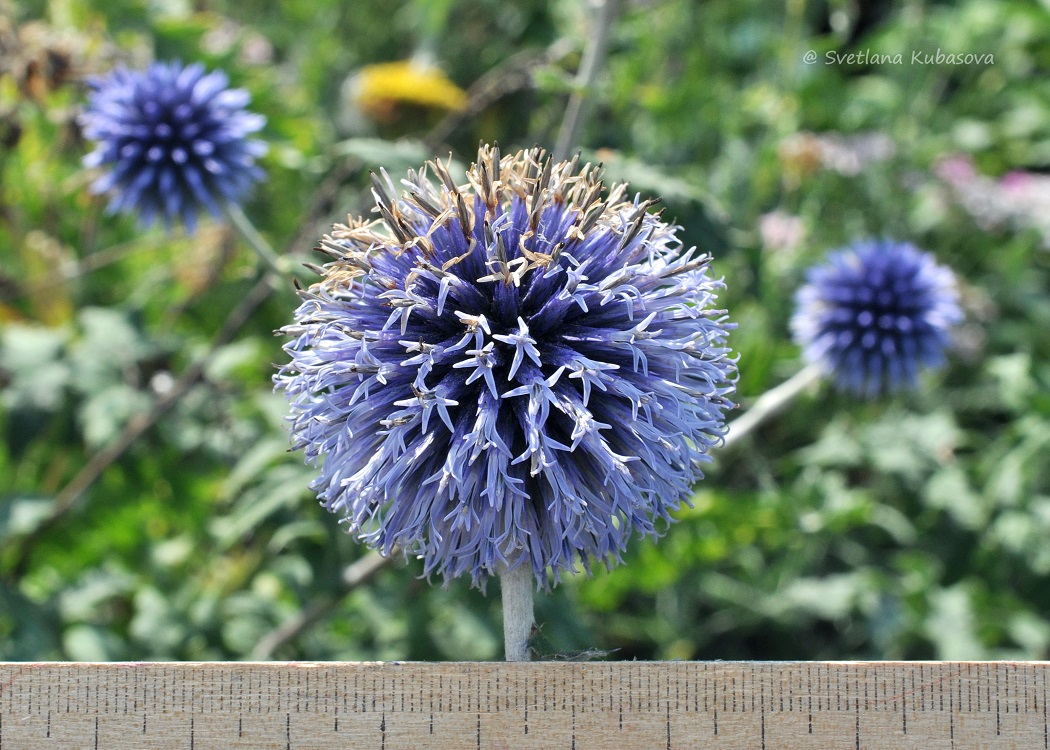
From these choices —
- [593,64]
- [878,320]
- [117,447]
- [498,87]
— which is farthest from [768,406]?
[117,447]

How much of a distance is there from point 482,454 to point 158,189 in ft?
4.78

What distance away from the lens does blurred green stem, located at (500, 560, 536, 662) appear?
1593 mm

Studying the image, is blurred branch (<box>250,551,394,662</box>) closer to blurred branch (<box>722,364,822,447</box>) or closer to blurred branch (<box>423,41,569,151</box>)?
blurred branch (<box>722,364,822,447</box>)

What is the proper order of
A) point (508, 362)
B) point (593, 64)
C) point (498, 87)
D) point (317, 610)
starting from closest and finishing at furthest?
point (508, 362), point (593, 64), point (317, 610), point (498, 87)

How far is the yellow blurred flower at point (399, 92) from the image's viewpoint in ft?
12.5

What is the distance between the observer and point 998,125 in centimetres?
443

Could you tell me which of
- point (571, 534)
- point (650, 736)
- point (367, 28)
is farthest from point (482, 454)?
point (367, 28)

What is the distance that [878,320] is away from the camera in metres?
2.61

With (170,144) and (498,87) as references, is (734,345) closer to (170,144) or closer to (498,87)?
(498,87)

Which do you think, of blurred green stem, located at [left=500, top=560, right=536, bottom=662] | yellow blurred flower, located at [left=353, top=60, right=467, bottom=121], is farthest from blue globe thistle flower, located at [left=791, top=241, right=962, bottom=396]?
yellow blurred flower, located at [left=353, top=60, right=467, bottom=121]

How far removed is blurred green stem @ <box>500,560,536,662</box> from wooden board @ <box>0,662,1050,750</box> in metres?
0.08

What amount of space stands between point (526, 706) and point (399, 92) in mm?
2858

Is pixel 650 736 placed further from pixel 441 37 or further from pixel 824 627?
pixel 441 37

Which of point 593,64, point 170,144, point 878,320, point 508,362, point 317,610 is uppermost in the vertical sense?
point 593,64
